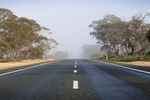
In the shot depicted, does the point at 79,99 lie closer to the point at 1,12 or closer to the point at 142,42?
the point at 1,12

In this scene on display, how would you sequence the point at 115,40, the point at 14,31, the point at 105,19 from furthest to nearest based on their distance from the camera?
the point at 105,19 → the point at 115,40 → the point at 14,31

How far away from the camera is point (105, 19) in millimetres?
57375

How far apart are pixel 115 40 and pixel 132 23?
20.1ft

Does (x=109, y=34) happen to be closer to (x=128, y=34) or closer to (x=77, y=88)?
(x=128, y=34)

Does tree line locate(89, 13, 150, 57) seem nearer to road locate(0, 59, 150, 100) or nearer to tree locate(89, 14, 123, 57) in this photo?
tree locate(89, 14, 123, 57)

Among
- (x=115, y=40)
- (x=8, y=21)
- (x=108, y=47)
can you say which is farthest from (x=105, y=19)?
(x=8, y=21)

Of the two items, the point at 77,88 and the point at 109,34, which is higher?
the point at 109,34

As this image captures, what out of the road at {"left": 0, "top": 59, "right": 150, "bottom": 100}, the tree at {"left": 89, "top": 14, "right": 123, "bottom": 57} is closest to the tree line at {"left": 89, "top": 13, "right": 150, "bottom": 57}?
the tree at {"left": 89, "top": 14, "right": 123, "bottom": 57}

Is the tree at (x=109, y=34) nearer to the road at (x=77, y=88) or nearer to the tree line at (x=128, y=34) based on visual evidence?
the tree line at (x=128, y=34)

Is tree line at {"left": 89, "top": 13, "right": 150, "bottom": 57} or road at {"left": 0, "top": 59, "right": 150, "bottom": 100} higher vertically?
tree line at {"left": 89, "top": 13, "right": 150, "bottom": 57}

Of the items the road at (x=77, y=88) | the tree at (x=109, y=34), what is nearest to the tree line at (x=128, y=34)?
the tree at (x=109, y=34)

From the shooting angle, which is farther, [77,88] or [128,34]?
[128,34]

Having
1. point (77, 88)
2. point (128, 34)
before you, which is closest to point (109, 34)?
point (128, 34)

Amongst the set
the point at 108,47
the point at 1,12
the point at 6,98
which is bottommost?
the point at 6,98
